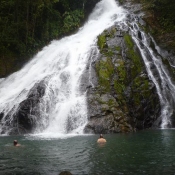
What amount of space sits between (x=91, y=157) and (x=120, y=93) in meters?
10.7

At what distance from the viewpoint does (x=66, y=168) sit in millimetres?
9680

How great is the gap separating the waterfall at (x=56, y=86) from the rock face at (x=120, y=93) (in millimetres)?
1065

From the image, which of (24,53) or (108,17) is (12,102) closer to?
(24,53)

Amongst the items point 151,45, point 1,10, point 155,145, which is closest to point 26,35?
point 1,10

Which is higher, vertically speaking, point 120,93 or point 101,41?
point 101,41

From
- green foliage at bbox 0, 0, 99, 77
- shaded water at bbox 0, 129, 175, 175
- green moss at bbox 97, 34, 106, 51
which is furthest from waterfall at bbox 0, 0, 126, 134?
shaded water at bbox 0, 129, 175, 175

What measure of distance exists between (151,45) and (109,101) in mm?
10241

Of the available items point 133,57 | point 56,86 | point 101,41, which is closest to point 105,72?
point 133,57

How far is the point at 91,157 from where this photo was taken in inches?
442

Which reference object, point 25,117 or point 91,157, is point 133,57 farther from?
point 91,157

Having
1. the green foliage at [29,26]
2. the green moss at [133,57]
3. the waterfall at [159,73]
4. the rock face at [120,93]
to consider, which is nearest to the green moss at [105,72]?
the rock face at [120,93]

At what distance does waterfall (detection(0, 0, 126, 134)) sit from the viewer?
20.3m

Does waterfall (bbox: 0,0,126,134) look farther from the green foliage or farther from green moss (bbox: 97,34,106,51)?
the green foliage

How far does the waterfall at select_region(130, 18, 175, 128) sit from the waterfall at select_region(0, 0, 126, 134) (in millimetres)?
4621
